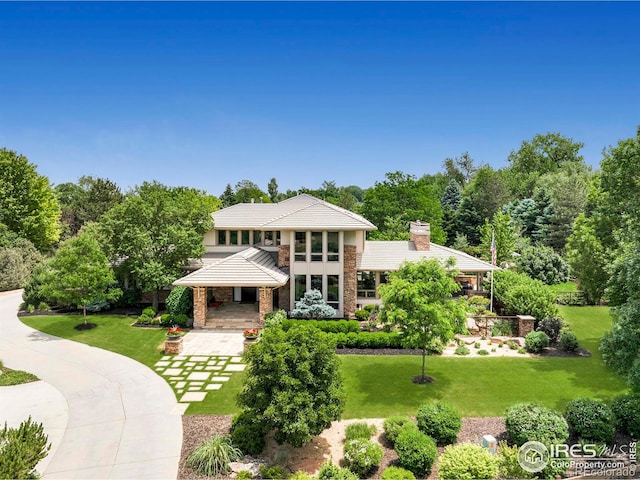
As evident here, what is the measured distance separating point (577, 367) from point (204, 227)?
22855 mm

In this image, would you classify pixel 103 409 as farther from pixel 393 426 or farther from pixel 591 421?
pixel 591 421

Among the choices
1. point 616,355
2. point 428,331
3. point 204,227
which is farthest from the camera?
point 204,227

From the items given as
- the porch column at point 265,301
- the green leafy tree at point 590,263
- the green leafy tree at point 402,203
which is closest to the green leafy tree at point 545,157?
the green leafy tree at point 402,203

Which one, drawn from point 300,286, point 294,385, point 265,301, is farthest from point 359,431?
point 300,286

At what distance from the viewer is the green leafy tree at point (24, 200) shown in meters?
39.4

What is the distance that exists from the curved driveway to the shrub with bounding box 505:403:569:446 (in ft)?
29.4

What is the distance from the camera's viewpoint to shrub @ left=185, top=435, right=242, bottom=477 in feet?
34.0

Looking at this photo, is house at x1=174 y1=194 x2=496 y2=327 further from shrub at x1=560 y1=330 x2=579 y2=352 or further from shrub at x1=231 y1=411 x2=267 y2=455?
shrub at x1=231 y1=411 x2=267 y2=455

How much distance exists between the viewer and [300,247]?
989 inches

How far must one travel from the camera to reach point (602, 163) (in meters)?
16.1

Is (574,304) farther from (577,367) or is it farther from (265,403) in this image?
(265,403)

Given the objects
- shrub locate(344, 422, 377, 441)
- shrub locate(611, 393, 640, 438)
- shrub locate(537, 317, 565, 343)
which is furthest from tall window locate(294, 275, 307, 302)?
shrub locate(611, 393, 640, 438)

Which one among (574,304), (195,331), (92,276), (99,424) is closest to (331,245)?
(195,331)

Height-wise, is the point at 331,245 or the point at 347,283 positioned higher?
the point at 331,245
